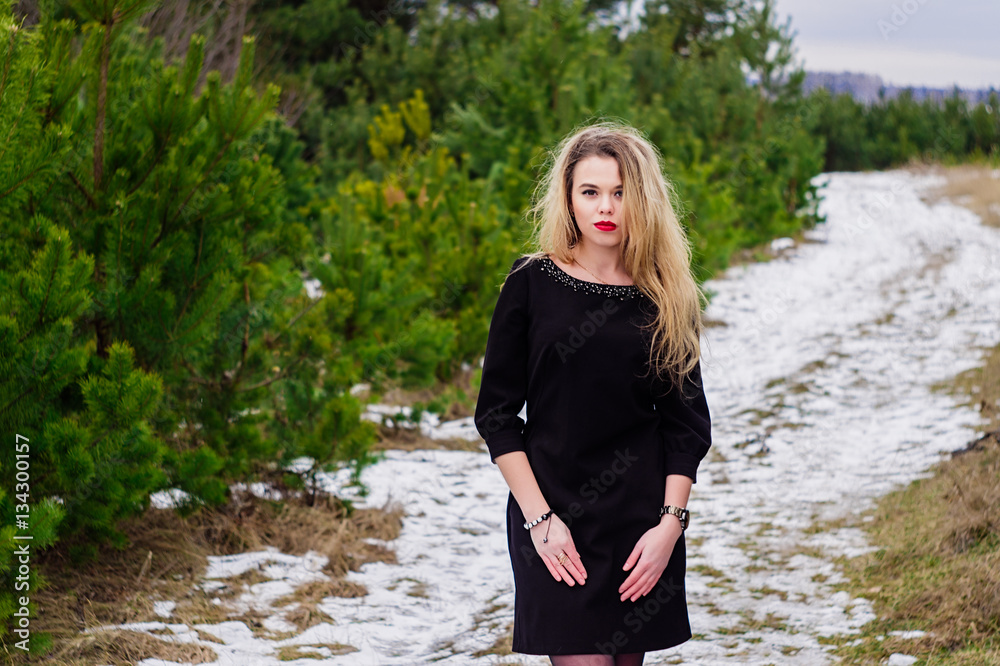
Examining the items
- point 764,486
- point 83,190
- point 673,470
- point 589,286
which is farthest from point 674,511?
point 764,486

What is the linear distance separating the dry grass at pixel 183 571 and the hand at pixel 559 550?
5.59 feet

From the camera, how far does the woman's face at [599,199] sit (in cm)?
206

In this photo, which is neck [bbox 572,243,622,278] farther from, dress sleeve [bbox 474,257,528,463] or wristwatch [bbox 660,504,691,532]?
wristwatch [bbox 660,504,691,532]

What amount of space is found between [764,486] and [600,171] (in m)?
3.57

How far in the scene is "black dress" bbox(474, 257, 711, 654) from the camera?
1955 mm

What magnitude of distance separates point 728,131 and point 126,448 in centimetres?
1413

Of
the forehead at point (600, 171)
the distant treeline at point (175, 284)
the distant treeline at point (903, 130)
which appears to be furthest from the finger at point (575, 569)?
the distant treeline at point (903, 130)

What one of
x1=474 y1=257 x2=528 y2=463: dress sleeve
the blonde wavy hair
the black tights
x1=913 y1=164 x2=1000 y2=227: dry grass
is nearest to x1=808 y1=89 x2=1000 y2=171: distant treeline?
x1=913 y1=164 x2=1000 y2=227: dry grass

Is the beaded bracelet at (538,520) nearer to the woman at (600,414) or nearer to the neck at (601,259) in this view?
the woman at (600,414)

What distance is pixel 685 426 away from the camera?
2105 mm

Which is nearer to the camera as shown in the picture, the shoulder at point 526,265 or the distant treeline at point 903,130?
the shoulder at point 526,265

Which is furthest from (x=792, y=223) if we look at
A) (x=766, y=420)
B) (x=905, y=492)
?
(x=905, y=492)

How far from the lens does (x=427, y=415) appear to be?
678cm

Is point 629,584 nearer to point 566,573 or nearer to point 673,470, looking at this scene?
point 566,573
